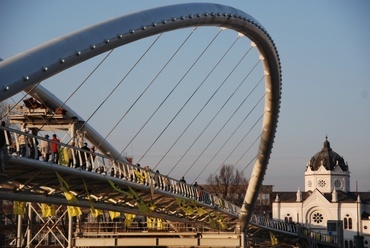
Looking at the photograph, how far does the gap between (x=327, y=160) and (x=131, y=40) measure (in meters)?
135

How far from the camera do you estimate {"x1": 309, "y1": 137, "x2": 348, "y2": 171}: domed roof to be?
516 feet

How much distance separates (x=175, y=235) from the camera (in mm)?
52406

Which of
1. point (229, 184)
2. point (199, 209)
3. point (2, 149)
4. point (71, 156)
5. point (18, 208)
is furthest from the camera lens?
point (229, 184)

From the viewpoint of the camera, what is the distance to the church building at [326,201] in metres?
147

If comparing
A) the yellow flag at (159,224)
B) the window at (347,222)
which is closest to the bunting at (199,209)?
the yellow flag at (159,224)

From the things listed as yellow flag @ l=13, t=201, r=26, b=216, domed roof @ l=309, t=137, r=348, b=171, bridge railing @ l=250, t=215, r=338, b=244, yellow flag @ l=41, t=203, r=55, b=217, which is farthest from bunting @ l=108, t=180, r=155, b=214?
domed roof @ l=309, t=137, r=348, b=171

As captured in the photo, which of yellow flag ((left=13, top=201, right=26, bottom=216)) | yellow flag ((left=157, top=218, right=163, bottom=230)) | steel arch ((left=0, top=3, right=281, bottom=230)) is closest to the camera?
steel arch ((left=0, top=3, right=281, bottom=230))

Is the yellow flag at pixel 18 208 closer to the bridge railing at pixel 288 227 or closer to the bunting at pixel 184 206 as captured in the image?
the bunting at pixel 184 206

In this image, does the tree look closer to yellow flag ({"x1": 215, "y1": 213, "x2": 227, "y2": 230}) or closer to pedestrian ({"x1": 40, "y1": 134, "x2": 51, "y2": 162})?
yellow flag ({"x1": 215, "y1": 213, "x2": 227, "y2": 230})

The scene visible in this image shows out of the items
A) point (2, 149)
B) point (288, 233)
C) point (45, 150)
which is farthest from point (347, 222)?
point (2, 149)

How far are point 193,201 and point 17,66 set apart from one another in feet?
78.7

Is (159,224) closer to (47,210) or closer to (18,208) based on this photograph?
(47,210)

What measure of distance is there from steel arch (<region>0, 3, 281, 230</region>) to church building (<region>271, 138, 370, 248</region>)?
329ft

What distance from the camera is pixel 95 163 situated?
35.0 m
